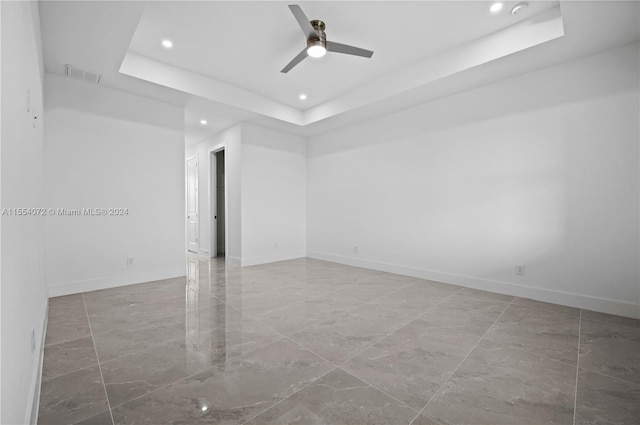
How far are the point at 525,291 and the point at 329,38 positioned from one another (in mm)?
4015

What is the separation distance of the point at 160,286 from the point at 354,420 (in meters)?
3.57

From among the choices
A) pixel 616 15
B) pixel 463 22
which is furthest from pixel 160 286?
pixel 616 15

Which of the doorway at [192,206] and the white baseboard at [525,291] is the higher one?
the doorway at [192,206]

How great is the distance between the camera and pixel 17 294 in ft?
4.28

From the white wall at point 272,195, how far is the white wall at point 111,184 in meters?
1.31

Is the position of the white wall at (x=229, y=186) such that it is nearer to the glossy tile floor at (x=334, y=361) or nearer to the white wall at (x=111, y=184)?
the white wall at (x=111, y=184)

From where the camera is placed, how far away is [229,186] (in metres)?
5.96

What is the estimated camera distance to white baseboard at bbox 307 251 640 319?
3.00 m

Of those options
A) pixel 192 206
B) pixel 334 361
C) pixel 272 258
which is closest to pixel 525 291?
pixel 334 361

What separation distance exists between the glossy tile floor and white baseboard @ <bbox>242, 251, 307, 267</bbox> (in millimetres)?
2021

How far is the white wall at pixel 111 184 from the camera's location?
3.60 metres

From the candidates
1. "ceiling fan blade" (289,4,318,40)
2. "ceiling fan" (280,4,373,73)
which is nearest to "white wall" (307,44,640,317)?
"ceiling fan" (280,4,373,73)

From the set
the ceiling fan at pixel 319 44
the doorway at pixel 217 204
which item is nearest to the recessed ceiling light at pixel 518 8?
the ceiling fan at pixel 319 44

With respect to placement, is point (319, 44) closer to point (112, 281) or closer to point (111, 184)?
point (111, 184)
